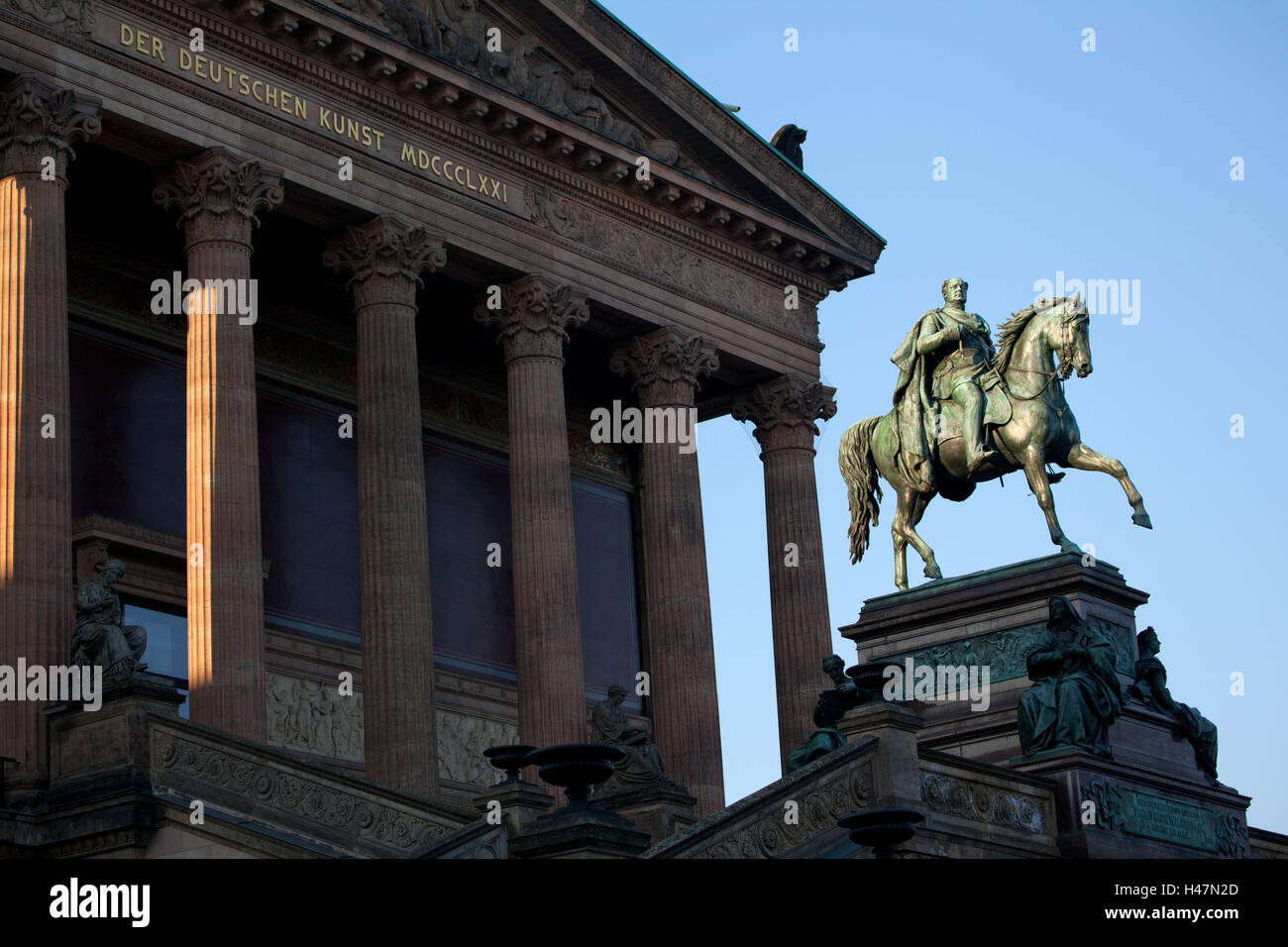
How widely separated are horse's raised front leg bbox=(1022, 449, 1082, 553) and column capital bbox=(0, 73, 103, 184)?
1401cm

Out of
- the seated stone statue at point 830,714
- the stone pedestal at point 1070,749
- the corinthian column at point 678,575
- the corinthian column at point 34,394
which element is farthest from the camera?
the corinthian column at point 678,575

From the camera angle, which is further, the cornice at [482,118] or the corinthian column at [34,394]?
the cornice at [482,118]

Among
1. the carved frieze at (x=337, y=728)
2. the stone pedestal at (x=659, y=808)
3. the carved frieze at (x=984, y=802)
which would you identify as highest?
the carved frieze at (x=337, y=728)

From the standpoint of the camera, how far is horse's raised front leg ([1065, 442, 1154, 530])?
1031 inches

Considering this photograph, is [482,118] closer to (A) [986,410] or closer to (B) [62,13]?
(B) [62,13]

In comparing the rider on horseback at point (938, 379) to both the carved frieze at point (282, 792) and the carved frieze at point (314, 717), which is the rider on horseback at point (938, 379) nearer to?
the carved frieze at point (282, 792)

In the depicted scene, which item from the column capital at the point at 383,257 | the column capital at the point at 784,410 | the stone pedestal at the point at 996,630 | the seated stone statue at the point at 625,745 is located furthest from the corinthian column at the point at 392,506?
the column capital at the point at 784,410

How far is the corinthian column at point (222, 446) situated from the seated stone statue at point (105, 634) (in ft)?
9.75

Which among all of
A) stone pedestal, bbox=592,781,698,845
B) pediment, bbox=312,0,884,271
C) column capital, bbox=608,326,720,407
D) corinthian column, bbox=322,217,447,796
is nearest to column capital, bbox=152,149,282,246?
corinthian column, bbox=322,217,447,796

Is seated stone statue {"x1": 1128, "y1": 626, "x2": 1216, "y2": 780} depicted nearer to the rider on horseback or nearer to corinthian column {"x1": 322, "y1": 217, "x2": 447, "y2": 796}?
the rider on horseback

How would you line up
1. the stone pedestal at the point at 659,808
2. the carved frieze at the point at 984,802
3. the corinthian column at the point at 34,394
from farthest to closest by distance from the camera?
1. the corinthian column at the point at 34,394
2. the stone pedestal at the point at 659,808
3. the carved frieze at the point at 984,802

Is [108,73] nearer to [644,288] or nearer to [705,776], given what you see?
[644,288]

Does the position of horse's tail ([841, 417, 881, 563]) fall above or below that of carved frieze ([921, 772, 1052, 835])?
above

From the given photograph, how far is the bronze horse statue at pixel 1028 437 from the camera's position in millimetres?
26359
